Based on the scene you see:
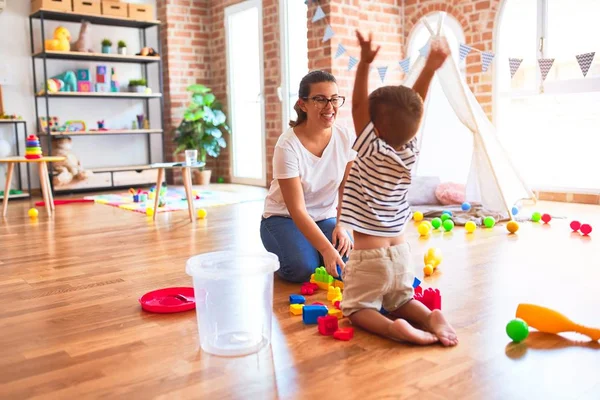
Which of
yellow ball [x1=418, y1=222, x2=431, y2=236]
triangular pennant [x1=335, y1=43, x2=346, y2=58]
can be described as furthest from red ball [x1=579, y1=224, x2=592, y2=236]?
triangular pennant [x1=335, y1=43, x2=346, y2=58]

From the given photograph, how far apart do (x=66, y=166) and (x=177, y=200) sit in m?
1.45

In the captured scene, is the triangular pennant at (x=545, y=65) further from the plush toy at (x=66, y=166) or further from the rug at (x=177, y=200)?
the plush toy at (x=66, y=166)

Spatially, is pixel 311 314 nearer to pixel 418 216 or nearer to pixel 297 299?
pixel 297 299

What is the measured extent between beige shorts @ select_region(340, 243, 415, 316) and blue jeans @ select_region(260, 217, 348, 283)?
0.52 m

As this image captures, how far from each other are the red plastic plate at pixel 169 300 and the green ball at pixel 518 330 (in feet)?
3.33

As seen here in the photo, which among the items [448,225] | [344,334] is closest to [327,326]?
[344,334]

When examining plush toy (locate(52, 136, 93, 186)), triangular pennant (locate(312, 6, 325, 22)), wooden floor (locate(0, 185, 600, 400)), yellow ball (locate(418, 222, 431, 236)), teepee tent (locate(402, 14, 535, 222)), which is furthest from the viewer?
plush toy (locate(52, 136, 93, 186))

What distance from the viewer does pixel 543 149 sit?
4750 millimetres

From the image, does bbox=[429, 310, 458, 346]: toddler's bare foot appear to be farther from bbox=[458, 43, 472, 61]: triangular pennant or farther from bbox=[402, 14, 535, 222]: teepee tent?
bbox=[458, 43, 472, 61]: triangular pennant

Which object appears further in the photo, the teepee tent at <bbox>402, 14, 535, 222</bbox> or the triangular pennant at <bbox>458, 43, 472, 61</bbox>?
the triangular pennant at <bbox>458, 43, 472, 61</bbox>

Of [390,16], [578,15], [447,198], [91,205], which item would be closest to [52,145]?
[91,205]

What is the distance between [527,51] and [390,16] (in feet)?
4.44

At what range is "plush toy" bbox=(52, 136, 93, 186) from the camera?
230 inches

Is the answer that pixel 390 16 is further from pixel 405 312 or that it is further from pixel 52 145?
pixel 405 312
